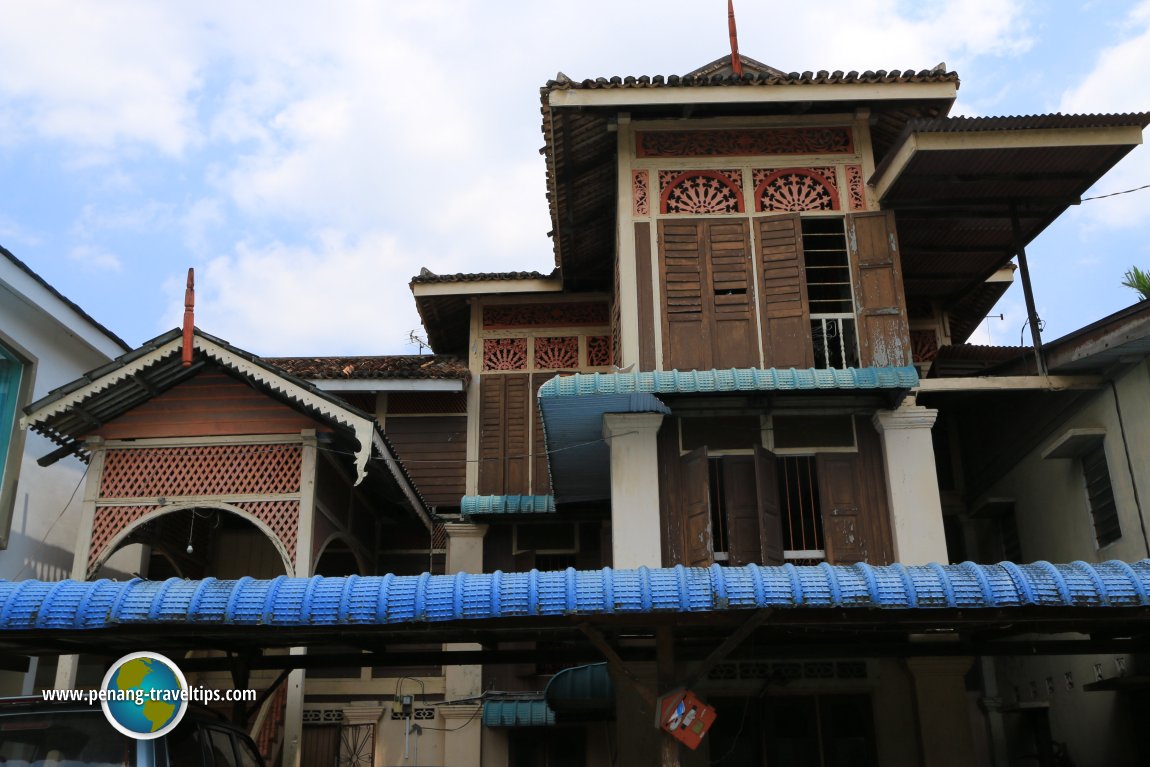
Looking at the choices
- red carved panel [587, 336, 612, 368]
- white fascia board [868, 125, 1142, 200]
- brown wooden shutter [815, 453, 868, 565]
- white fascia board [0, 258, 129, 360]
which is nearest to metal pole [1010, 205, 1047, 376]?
white fascia board [868, 125, 1142, 200]

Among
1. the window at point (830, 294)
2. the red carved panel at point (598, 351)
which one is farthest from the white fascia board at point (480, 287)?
the window at point (830, 294)

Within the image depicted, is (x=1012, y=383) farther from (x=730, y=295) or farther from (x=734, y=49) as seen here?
(x=734, y=49)

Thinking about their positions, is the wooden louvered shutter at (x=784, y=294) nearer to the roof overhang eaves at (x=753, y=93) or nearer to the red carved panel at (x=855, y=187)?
the red carved panel at (x=855, y=187)

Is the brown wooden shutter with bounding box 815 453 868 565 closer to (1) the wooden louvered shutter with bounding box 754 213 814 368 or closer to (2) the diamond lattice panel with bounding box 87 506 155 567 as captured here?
(1) the wooden louvered shutter with bounding box 754 213 814 368

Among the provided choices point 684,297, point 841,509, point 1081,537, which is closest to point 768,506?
point 841,509

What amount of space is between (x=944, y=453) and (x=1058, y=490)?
2.91 meters

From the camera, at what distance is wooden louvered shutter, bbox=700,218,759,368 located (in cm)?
1352

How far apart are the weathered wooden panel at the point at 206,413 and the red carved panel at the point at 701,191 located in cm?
563

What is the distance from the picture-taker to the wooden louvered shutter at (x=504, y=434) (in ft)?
57.3

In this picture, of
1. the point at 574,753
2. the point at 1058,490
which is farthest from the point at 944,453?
the point at 574,753

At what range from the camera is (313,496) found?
12.6m

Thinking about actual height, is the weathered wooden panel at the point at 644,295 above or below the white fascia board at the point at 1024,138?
below

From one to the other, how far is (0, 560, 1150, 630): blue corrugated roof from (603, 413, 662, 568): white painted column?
4185 millimetres

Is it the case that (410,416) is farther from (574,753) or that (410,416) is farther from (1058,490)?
(1058,490)
